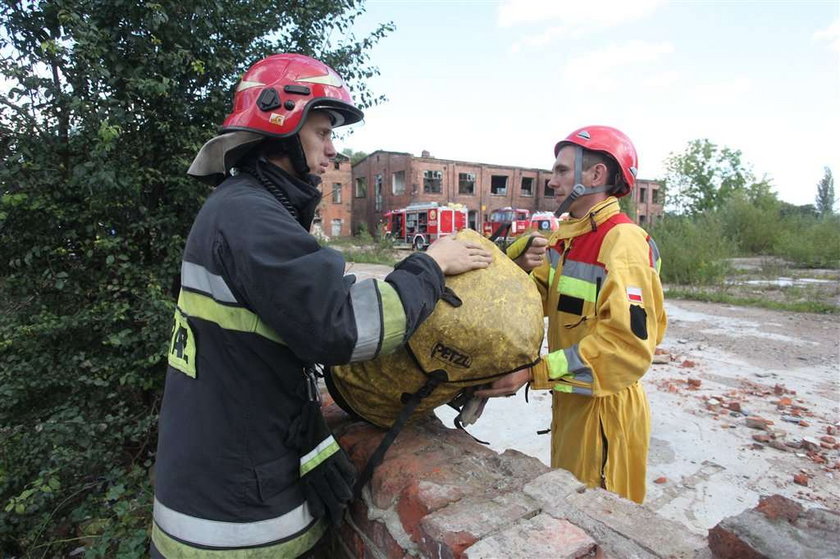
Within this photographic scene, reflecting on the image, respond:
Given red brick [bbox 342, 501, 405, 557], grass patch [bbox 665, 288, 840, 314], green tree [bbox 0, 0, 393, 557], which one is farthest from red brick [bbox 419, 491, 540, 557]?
grass patch [bbox 665, 288, 840, 314]

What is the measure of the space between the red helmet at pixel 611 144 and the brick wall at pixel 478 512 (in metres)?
1.42

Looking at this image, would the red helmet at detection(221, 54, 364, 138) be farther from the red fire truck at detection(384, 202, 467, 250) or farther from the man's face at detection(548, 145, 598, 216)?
the red fire truck at detection(384, 202, 467, 250)

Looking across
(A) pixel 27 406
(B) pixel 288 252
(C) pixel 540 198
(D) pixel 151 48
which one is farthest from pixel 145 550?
(C) pixel 540 198

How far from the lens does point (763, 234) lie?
21703 mm

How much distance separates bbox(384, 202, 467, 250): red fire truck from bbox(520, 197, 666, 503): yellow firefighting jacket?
Result: 75.7 ft

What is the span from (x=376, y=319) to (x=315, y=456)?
516mm

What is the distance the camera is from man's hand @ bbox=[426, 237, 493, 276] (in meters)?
1.44

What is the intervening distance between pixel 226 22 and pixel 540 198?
39915 millimetres

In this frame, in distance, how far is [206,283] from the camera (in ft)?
4.18

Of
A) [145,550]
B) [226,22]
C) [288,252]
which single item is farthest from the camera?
[226,22]

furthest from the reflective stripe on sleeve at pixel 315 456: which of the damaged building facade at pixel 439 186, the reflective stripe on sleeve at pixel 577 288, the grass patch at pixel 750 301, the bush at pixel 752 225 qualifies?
the damaged building facade at pixel 439 186

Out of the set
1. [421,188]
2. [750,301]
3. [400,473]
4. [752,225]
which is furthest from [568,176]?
[421,188]

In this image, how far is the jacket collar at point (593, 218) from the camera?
7.04 ft

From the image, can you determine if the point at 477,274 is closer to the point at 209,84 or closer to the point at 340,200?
the point at 209,84
